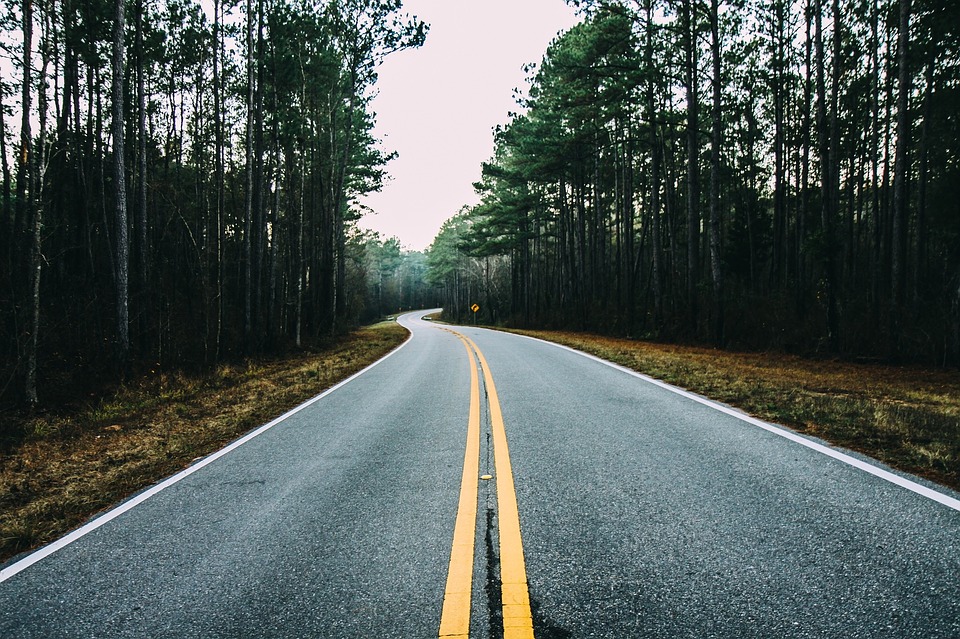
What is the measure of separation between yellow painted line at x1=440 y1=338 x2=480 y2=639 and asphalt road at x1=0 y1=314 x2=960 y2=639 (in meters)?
0.05

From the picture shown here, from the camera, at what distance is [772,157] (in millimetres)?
28328

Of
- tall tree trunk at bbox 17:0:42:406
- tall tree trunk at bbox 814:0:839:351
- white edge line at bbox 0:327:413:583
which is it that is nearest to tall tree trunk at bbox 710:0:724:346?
tall tree trunk at bbox 814:0:839:351

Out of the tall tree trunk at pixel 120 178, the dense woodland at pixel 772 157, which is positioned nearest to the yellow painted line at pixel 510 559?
the tall tree trunk at pixel 120 178

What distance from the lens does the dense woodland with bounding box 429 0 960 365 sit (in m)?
12.3

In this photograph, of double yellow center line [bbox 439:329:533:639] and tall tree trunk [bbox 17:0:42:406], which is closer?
double yellow center line [bbox 439:329:533:639]

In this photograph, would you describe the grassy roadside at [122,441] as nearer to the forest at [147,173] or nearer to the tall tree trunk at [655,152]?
the forest at [147,173]

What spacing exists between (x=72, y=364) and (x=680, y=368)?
1317 centimetres

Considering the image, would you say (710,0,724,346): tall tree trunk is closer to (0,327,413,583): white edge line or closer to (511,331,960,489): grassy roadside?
(511,331,960,489): grassy roadside

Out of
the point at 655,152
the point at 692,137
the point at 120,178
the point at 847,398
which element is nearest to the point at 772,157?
the point at 655,152

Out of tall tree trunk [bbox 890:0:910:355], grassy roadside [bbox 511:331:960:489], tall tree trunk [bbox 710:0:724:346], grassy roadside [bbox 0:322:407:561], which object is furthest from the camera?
tall tree trunk [bbox 710:0:724:346]

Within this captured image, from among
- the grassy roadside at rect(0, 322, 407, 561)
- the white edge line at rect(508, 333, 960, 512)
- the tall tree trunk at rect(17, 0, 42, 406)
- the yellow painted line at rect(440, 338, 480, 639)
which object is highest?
the tall tree trunk at rect(17, 0, 42, 406)

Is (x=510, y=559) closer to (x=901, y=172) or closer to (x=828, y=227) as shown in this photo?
(x=901, y=172)

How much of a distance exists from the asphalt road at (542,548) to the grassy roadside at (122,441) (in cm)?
57

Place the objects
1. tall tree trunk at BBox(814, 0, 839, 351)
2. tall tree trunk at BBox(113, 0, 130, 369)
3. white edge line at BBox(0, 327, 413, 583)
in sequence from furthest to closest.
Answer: tall tree trunk at BBox(814, 0, 839, 351)
tall tree trunk at BBox(113, 0, 130, 369)
white edge line at BBox(0, 327, 413, 583)
